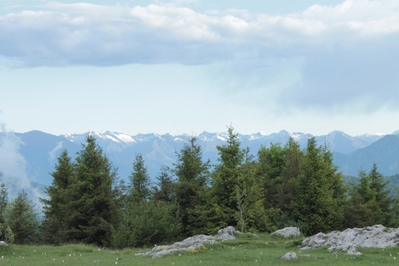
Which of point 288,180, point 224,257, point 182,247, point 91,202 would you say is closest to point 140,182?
point 91,202

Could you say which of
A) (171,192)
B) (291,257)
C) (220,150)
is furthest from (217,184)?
(291,257)

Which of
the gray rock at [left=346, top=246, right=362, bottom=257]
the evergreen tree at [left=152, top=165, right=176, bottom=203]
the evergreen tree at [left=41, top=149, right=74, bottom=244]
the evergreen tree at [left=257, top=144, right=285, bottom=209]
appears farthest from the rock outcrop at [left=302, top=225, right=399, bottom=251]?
the evergreen tree at [left=41, top=149, right=74, bottom=244]

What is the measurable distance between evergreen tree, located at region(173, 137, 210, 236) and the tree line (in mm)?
159

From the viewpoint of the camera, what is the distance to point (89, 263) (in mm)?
31516

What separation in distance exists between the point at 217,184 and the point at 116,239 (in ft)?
56.9

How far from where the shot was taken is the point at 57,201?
76.7m

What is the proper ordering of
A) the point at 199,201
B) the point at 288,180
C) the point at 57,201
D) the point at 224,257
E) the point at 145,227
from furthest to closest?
1. the point at 57,201
2. the point at 288,180
3. the point at 199,201
4. the point at 145,227
5. the point at 224,257

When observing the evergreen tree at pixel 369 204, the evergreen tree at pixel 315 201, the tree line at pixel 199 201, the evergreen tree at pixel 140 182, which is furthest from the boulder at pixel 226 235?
the evergreen tree at pixel 140 182

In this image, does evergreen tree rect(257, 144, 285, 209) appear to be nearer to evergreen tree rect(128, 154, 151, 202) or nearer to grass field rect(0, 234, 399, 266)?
evergreen tree rect(128, 154, 151, 202)

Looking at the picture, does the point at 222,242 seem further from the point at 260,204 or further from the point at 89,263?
the point at 260,204

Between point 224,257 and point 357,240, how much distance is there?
1184 centimetres

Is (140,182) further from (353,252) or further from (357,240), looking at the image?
(353,252)

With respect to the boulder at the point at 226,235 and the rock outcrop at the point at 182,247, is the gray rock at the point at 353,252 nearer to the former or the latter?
the rock outcrop at the point at 182,247

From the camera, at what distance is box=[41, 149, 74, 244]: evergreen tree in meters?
74.4
